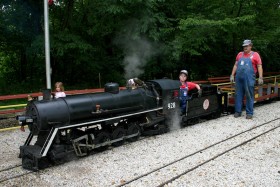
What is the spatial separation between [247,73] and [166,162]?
16.7 ft

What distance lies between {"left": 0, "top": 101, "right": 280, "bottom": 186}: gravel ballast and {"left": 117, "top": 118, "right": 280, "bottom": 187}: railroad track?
0.07 metres

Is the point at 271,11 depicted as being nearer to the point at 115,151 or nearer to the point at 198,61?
the point at 198,61

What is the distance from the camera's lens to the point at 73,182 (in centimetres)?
535

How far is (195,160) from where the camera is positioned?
638cm

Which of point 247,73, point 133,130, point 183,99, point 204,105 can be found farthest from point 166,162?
point 247,73

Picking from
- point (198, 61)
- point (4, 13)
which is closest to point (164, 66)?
point (198, 61)

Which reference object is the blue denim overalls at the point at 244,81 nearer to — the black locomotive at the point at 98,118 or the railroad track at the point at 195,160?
the railroad track at the point at 195,160

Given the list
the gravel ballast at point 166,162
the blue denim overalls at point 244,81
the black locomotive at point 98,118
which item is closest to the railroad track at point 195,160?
the gravel ballast at point 166,162

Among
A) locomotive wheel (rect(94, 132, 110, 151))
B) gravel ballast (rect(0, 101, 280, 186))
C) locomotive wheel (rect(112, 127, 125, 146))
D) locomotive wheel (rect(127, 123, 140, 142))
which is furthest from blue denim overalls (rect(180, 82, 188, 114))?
locomotive wheel (rect(94, 132, 110, 151))

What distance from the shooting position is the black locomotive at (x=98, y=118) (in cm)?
600

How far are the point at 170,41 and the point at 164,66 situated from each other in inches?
65.1

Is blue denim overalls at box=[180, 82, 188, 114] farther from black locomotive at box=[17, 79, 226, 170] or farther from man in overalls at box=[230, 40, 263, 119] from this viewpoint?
man in overalls at box=[230, 40, 263, 119]

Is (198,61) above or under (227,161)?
above

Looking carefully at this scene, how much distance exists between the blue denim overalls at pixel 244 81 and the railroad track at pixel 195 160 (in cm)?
163
